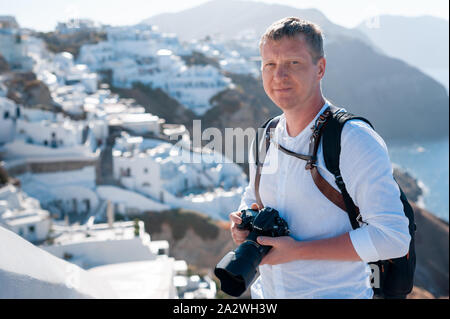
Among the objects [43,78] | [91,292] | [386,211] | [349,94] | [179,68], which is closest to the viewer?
[386,211]

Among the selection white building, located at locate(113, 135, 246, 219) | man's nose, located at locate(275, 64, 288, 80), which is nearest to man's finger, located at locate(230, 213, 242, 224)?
man's nose, located at locate(275, 64, 288, 80)

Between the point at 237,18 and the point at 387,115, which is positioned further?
the point at 237,18

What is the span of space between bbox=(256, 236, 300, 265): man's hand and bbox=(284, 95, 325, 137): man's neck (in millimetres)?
483

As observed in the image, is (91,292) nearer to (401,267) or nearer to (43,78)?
(401,267)

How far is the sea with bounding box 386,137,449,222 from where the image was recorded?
3934cm

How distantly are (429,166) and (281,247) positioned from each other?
5367cm

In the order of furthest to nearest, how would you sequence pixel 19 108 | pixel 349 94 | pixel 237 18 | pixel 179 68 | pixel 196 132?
pixel 237 18, pixel 349 94, pixel 179 68, pixel 196 132, pixel 19 108

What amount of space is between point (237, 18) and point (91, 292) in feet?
293

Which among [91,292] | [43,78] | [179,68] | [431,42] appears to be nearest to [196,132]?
[179,68]

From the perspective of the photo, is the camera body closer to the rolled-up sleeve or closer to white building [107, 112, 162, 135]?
the rolled-up sleeve

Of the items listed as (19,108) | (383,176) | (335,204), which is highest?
(383,176)

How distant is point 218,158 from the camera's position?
23.2 meters

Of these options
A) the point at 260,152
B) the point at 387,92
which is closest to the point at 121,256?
the point at 260,152
